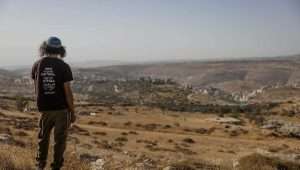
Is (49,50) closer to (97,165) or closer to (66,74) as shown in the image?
(66,74)

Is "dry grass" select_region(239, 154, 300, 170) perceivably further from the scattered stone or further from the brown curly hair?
the brown curly hair

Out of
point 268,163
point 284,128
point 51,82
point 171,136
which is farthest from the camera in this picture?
point 284,128

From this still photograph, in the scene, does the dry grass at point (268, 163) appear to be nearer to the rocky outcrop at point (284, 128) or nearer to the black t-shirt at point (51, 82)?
the black t-shirt at point (51, 82)

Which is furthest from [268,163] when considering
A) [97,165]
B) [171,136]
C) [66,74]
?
[171,136]

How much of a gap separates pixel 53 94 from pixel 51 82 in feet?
0.56

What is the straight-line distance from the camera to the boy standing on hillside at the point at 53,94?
18.2 feet

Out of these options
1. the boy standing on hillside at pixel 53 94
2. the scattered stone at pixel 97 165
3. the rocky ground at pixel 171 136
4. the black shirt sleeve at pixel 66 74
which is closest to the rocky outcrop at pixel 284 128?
the rocky ground at pixel 171 136

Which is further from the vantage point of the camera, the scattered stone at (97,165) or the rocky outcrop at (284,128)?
the rocky outcrop at (284,128)

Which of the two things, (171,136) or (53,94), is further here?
(171,136)

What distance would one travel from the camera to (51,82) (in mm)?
5535

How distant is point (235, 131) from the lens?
3997cm

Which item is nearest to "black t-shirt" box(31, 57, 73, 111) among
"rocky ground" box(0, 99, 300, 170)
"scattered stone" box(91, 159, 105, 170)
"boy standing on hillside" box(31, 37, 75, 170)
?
"boy standing on hillside" box(31, 37, 75, 170)

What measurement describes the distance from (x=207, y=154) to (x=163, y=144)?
4.04 metres

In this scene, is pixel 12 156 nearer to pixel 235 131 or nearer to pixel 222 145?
pixel 222 145
